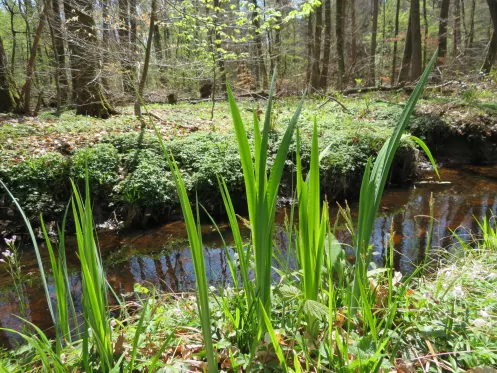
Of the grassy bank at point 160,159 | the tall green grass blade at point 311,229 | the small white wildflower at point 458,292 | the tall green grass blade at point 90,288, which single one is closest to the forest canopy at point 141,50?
the grassy bank at point 160,159

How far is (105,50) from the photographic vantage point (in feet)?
20.6

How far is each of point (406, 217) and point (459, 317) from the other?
13.3ft

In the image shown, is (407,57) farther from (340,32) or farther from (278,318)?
(278,318)

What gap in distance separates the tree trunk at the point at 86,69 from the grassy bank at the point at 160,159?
2.45ft

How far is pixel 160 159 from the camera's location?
525cm

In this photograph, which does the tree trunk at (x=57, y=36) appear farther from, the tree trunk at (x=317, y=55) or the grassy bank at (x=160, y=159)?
the tree trunk at (x=317, y=55)

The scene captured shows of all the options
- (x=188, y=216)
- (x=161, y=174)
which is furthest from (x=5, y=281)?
(x=188, y=216)

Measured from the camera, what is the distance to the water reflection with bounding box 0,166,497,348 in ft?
9.95

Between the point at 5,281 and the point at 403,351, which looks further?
the point at 5,281

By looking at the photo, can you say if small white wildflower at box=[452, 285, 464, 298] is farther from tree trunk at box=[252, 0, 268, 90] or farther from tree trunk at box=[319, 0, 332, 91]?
tree trunk at box=[319, 0, 332, 91]

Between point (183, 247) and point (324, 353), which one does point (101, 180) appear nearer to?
point (183, 247)

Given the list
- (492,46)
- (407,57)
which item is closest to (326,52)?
(407,57)

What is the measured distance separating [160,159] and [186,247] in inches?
70.4

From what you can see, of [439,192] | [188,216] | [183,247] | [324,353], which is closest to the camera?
[188,216]
